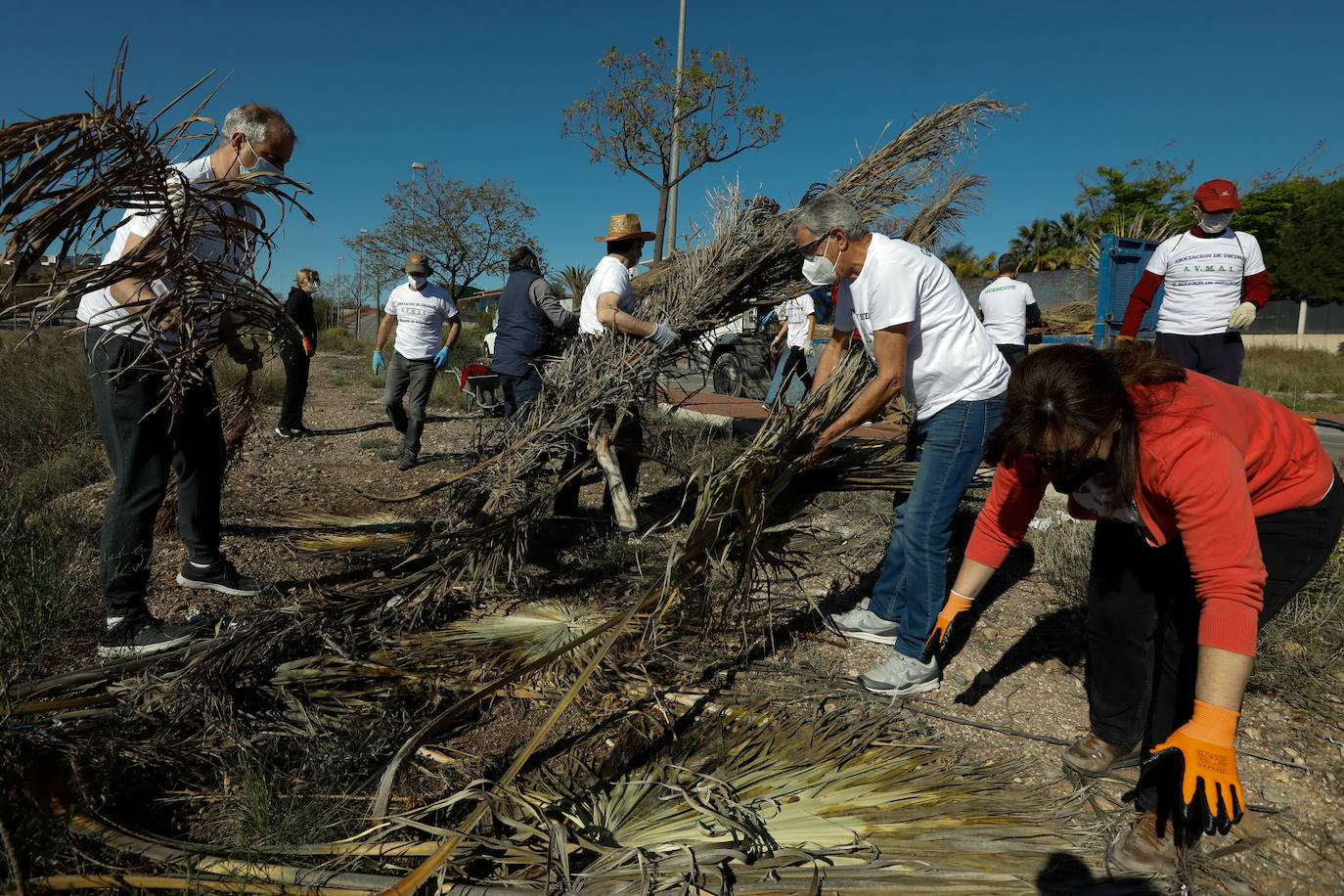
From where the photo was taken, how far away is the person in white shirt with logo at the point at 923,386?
2.69 m

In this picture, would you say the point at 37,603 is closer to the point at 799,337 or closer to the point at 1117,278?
the point at 799,337

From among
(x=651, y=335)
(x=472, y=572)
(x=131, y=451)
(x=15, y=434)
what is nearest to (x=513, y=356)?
(x=651, y=335)

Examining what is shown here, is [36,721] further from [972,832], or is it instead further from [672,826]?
[972,832]

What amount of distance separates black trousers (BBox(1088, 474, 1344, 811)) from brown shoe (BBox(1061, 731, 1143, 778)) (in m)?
0.03

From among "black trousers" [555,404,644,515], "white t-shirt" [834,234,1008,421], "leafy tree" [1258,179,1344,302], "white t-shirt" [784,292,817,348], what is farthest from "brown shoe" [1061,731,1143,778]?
"leafy tree" [1258,179,1344,302]

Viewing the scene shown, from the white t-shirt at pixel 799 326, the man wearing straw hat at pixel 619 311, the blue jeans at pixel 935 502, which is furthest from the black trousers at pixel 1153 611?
the white t-shirt at pixel 799 326

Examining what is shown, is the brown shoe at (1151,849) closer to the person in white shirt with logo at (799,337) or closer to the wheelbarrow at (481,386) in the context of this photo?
the person in white shirt with logo at (799,337)

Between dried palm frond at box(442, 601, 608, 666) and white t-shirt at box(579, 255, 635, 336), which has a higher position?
white t-shirt at box(579, 255, 635, 336)

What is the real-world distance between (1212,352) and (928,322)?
302 centimetres

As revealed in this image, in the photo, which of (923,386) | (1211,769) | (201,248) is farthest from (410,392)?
(1211,769)

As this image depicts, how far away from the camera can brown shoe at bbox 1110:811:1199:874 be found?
6.10ft

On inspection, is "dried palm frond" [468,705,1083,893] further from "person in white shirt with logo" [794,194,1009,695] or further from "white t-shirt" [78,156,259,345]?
"white t-shirt" [78,156,259,345]

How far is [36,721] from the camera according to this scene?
6.65 ft

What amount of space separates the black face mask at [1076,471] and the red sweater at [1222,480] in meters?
0.11
